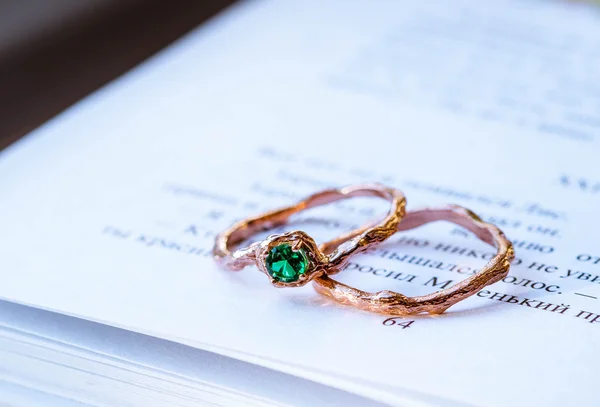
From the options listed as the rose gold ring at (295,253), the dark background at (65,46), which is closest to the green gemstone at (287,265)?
the rose gold ring at (295,253)

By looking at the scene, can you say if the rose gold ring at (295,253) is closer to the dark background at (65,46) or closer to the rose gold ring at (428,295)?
the rose gold ring at (428,295)

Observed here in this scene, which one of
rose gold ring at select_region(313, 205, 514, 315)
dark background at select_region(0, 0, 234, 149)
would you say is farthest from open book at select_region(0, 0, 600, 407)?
dark background at select_region(0, 0, 234, 149)

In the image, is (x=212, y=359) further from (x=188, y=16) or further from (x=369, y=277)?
(x=188, y=16)

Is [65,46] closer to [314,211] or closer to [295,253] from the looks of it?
[314,211]

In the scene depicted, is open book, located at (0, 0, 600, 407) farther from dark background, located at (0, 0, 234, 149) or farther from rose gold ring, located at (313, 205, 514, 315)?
dark background, located at (0, 0, 234, 149)

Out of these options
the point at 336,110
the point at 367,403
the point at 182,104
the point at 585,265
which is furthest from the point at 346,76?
the point at 367,403

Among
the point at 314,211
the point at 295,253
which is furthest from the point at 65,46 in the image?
the point at 295,253
